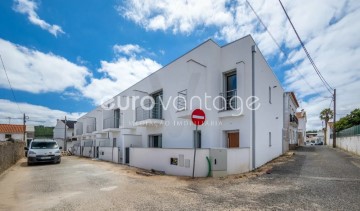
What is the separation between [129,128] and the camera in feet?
64.2

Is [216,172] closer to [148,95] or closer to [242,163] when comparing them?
[242,163]

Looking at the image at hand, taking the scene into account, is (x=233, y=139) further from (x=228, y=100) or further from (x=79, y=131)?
(x=79, y=131)

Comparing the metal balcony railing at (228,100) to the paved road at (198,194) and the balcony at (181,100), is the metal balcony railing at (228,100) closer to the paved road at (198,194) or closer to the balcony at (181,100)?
the balcony at (181,100)

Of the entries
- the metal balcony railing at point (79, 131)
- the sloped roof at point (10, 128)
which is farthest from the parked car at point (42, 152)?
the sloped roof at point (10, 128)

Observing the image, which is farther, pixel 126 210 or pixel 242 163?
pixel 242 163

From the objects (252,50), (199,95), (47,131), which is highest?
(252,50)

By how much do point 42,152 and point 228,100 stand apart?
44.8ft

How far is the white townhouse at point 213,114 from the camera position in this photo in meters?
10.1

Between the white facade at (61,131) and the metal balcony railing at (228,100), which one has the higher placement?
the metal balcony railing at (228,100)

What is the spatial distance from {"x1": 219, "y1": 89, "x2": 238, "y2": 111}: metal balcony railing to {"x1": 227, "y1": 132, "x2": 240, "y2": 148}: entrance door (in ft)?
4.79

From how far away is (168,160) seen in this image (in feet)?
35.0

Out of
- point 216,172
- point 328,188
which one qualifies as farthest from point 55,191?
point 328,188

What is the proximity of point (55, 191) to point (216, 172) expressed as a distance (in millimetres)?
6072

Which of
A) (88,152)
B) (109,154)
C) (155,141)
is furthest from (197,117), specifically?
(88,152)
